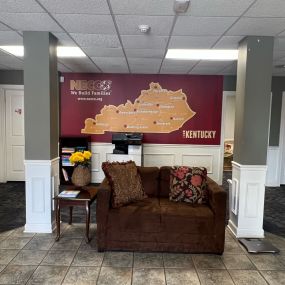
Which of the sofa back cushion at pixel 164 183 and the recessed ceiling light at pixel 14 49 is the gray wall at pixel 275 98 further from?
the recessed ceiling light at pixel 14 49

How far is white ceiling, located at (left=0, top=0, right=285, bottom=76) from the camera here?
2.55 meters

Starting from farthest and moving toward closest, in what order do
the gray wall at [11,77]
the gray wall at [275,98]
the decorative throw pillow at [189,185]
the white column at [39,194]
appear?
the gray wall at [275,98], the gray wall at [11,77], the white column at [39,194], the decorative throw pillow at [189,185]

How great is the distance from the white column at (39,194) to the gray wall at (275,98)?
4205 mm

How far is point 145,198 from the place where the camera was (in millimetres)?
3449

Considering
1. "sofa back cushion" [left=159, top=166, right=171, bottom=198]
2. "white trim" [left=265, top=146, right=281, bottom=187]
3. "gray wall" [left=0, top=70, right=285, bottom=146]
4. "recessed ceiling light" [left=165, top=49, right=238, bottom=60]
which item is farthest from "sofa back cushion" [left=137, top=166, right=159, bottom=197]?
"white trim" [left=265, top=146, right=281, bottom=187]

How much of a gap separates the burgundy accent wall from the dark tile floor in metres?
2.95

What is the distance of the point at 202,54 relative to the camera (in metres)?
4.29

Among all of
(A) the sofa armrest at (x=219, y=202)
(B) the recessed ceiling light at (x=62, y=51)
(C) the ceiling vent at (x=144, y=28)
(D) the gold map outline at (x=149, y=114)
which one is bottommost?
(A) the sofa armrest at (x=219, y=202)

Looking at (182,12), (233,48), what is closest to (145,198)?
(182,12)

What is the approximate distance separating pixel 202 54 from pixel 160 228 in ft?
8.93

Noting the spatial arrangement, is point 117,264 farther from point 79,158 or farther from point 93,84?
point 93,84

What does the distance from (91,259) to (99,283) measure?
1.44 ft

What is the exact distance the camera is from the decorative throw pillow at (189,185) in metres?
3.31

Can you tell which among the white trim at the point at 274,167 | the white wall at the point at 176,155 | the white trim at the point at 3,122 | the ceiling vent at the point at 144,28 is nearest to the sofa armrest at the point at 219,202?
the ceiling vent at the point at 144,28
